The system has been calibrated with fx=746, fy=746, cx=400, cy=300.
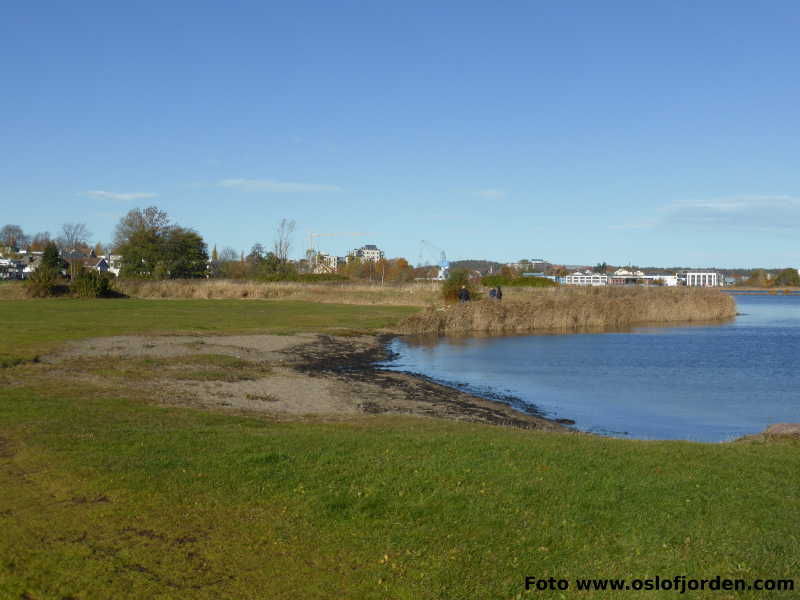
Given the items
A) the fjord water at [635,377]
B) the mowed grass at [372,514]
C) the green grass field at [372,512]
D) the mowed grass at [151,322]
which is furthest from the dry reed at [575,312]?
the mowed grass at [372,514]

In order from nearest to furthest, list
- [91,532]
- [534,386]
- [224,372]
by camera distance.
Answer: [91,532] < [224,372] < [534,386]

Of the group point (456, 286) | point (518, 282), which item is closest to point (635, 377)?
point (456, 286)

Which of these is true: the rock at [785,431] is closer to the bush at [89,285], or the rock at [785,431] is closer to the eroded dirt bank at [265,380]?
the eroded dirt bank at [265,380]

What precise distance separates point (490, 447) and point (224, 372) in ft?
47.2

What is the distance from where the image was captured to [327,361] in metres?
32.1

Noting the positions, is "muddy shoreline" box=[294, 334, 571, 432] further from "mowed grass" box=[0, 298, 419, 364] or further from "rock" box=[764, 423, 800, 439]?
"mowed grass" box=[0, 298, 419, 364]

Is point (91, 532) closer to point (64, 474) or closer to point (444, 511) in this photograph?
point (64, 474)

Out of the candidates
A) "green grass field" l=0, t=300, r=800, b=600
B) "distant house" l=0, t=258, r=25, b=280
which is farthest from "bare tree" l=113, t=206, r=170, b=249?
"green grass field" l=0, t=300, r=800, b=600

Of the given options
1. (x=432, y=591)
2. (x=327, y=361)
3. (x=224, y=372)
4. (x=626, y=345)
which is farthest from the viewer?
(x=626, y=345)

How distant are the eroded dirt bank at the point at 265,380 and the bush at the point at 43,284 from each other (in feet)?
140

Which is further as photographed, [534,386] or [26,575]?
[534,386]

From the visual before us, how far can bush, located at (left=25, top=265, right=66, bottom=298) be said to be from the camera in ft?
230

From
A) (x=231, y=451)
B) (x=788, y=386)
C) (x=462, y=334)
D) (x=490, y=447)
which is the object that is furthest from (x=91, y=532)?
(x=462, y=334)

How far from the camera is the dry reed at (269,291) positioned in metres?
80.8
